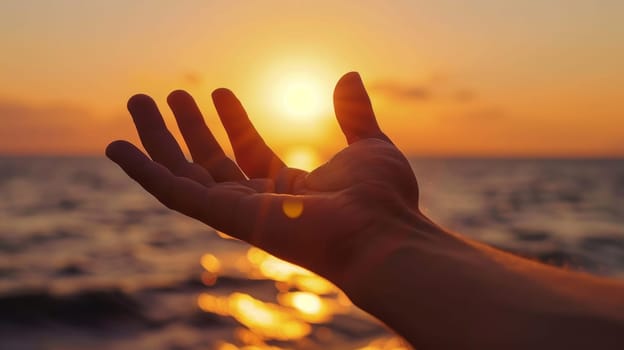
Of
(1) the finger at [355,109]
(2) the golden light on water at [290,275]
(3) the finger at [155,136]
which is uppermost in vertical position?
(2) the golden light on water at [290,275]

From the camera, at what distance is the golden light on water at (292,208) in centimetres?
227

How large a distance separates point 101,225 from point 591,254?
13407 mm

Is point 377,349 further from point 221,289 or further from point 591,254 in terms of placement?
point 591,254

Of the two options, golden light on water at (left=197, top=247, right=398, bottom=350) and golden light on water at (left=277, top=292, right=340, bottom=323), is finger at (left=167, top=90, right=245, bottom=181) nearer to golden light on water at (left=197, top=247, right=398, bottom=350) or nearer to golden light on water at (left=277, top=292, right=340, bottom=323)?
golden light on water at (left=197, top=247, right=398, bottom=350)

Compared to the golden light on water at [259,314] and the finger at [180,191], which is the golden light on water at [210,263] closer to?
the golden light on water at [259,314]

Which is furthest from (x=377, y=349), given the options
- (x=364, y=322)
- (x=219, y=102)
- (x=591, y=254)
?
(x=591, y=254)

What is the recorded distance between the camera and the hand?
2.21 meters

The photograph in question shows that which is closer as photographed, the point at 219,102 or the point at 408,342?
the point at 408,342

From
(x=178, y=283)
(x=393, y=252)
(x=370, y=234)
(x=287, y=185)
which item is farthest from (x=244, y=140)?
(x=178, y=283)

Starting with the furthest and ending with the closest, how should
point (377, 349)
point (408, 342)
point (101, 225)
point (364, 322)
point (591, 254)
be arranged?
point (101, 225), point (591, 254), point (364, 322), point (377, 349), point (408, 342)

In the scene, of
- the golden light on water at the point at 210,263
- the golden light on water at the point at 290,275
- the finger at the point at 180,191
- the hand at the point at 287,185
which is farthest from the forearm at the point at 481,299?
the golden light on water at the point at 210,263

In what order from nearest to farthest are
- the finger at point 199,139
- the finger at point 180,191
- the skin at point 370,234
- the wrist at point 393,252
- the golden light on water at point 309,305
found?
1. the skin at point 370,234
2. the wrist at point 393,252
3. the finger at point 180,191
4. the finger at point 199,139
5. the golden light on water at point 309,305

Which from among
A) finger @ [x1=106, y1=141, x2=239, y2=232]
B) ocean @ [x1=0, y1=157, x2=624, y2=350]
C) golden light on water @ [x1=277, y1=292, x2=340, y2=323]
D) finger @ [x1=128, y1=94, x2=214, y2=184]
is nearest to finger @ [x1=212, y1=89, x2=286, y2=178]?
finger @ [x1=128, y1=94, x2=214, y2=184]

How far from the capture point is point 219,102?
304 cm
